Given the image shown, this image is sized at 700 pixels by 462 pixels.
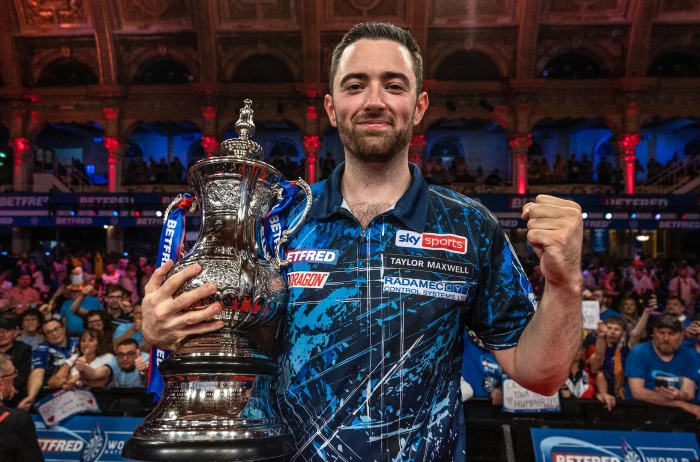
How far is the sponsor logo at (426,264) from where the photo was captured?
1.65m

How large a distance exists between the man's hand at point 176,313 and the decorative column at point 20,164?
23213mm

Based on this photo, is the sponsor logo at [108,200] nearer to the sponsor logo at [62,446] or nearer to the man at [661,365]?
the sponsor logo at [62,446]

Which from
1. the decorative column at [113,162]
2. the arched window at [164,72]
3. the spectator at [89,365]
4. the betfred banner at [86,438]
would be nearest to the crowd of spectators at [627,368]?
the betfred banner at [86,438]

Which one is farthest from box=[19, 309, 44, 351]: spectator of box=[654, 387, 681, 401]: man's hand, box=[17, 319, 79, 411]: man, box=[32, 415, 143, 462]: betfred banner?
box=[654, 387, 681, 401]: man's hand

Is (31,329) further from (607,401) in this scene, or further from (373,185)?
(373,185)

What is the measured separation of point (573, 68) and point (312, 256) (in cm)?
2278

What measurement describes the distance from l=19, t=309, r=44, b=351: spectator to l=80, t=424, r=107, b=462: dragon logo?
2.26m

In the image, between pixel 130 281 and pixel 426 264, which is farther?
pixel 130 281

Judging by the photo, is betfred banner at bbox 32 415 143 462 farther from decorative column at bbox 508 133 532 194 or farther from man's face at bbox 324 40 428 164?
decorative column at bbox 508 133 532 194

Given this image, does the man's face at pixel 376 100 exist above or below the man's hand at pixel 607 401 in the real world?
above

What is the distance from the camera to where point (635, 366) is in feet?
18.3

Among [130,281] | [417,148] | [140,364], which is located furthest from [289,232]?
[417,148]

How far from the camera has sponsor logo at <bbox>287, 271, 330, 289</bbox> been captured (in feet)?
5.41

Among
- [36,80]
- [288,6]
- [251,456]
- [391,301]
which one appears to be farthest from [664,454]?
[36,80]
